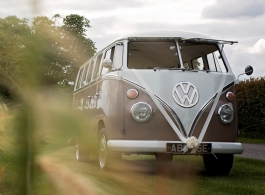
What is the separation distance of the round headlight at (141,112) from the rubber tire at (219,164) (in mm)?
1490

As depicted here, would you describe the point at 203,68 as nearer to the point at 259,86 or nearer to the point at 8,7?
the point at 8,7

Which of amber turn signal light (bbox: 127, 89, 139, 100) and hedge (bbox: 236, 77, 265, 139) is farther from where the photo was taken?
hedge (bbox: 236, 77, 265, 139)

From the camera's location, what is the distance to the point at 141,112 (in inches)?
283

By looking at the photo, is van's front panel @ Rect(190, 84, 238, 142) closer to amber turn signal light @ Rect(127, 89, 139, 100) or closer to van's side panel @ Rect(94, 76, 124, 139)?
amber turn signal light @ Rect(127, 89, 139, 100)

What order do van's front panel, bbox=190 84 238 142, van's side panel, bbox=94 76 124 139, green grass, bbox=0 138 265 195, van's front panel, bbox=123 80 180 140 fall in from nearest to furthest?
green grass, bbox=0 138 265 195 → van's front panel, bbox=123 80 180 140 → van's front panel, bbox=190 84 238 142 → van's side panel, bbox=94 76 124 139

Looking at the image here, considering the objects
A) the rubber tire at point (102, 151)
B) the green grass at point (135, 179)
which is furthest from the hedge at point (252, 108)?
the rubber tire at point (102, 151)

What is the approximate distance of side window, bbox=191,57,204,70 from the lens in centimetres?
801

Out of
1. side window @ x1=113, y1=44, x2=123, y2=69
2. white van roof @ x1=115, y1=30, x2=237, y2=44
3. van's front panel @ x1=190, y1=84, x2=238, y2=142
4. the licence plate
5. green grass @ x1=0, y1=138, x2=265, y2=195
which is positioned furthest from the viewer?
side window @ x1=113, y1=44, x2=123, y2=69

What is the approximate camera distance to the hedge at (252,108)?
62.5ft

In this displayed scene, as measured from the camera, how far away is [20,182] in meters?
0.48

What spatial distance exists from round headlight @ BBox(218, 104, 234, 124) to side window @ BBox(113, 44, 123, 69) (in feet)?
5.59

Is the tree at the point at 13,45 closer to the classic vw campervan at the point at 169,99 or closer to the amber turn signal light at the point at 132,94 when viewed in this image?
the classic vw campervan at the point at 169,99

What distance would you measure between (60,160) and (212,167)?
7.64 m

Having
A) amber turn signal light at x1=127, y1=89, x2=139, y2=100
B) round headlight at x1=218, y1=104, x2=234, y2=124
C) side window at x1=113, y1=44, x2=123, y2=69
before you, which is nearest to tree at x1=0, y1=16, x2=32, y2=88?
amber turn signal light at x1=127, y1=89, x2=139, y2=100
